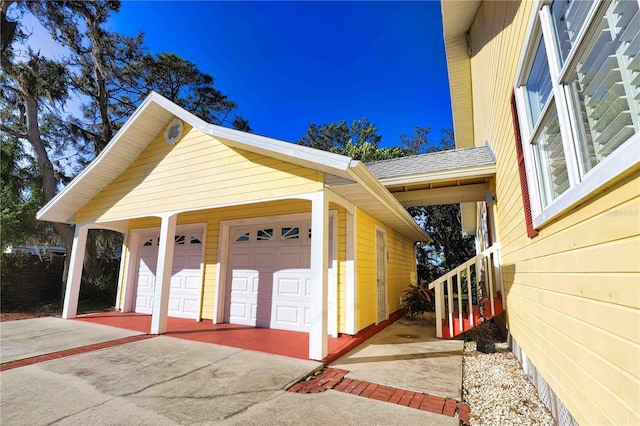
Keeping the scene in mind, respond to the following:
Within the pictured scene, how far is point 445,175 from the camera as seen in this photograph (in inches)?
226

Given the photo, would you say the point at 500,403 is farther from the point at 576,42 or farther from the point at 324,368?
the point at 576,42

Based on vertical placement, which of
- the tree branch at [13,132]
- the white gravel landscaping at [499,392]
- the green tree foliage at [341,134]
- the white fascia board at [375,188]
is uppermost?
the green tree foliage at [341,134]

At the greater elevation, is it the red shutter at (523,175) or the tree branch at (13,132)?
the tree branch at (13,132)

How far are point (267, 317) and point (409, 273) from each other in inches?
230

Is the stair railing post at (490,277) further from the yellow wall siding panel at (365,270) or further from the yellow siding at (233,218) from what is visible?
the yellow siding at (233,218)

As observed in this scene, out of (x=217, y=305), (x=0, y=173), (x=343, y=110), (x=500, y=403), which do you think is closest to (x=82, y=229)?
(x=217, y=305)

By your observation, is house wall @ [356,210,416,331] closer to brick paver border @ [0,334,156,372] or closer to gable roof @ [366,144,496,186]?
gable roof @ [366,144,496,186]

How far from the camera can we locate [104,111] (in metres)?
12.4

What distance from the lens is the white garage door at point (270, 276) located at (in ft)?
19.7

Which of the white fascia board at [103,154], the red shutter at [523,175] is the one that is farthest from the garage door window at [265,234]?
the red shutter at [523,175]

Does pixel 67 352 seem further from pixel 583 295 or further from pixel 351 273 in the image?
pixel 583 295

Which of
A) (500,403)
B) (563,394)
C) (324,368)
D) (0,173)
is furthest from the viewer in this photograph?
(0,173)

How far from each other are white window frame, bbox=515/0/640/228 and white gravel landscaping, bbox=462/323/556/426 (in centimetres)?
173

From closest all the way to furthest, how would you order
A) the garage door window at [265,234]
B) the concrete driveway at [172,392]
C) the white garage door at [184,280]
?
the concrete driveway at [172,392] → the garage door window at [265,234] → the white garage door at [184,280]
